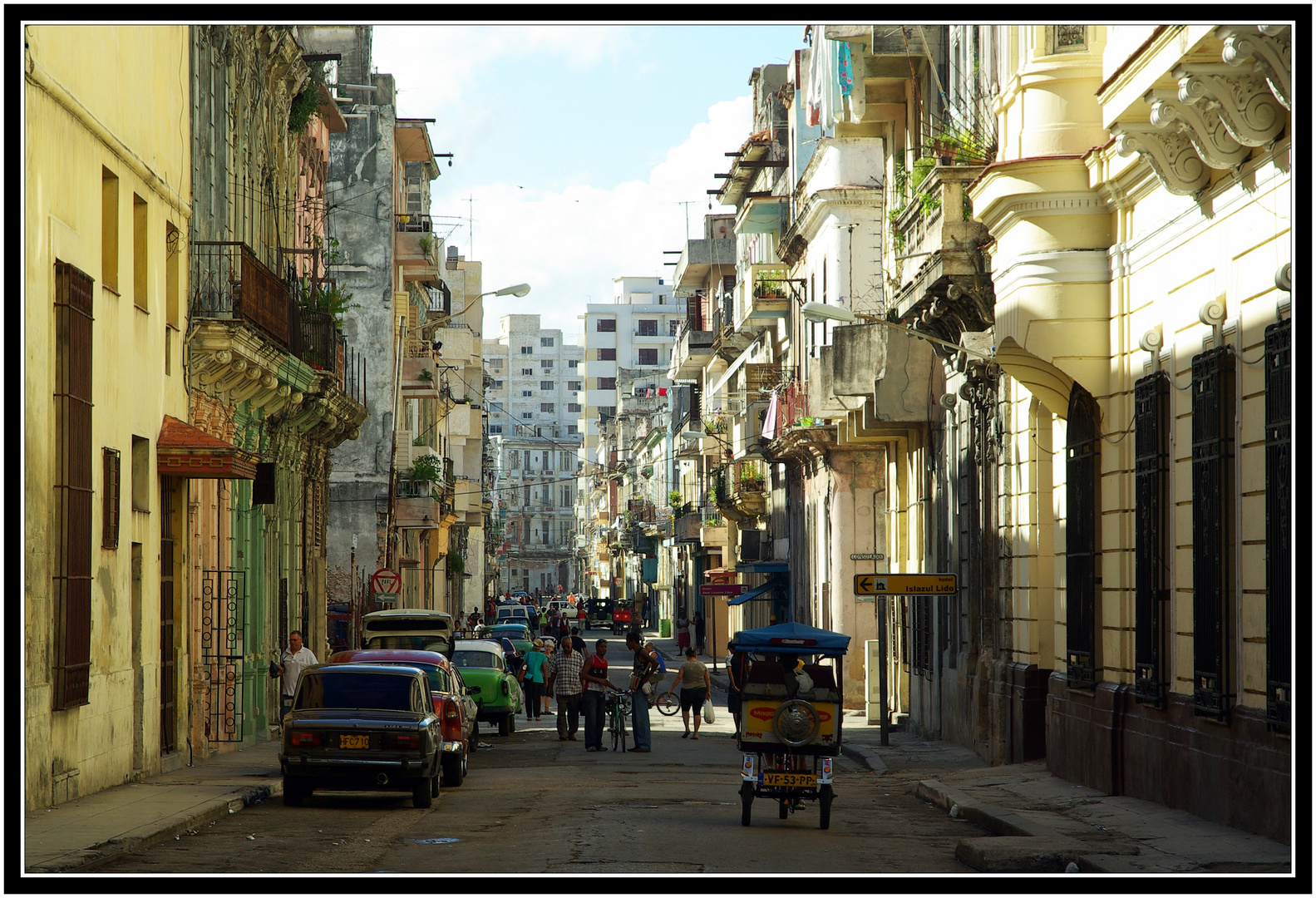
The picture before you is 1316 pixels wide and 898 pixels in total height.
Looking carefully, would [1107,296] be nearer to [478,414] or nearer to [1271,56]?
[1271,56]

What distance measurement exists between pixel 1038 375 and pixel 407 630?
17639 mm

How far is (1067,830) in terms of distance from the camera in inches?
596

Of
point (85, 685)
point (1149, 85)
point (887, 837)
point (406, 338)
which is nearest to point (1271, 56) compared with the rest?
point (1149, 85)

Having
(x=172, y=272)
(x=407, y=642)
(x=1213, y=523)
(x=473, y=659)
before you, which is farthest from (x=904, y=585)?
(x=407, y=642)

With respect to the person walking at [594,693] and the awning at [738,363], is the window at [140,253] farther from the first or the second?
the awning at [738,363]

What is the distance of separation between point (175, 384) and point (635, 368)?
470 feet

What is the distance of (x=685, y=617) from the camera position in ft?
259

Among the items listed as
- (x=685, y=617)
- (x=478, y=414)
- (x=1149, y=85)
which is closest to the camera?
(x=1149, y=85)

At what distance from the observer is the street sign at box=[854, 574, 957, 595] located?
24266mm

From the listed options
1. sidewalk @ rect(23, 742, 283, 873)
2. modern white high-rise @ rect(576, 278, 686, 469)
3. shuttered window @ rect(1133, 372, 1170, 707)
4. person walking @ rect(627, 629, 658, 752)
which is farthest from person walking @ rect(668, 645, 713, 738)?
modern white high-rise @ rect(576, 278, 686, 469)

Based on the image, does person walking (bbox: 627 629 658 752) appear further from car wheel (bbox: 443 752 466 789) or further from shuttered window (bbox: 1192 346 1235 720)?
shuttered window (bbox: 1192 346 1235 720)

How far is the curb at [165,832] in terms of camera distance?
41.5ft

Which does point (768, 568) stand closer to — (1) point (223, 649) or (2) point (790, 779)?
(1) point (223, 649)

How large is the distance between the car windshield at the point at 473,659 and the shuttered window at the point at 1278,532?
18.8m
